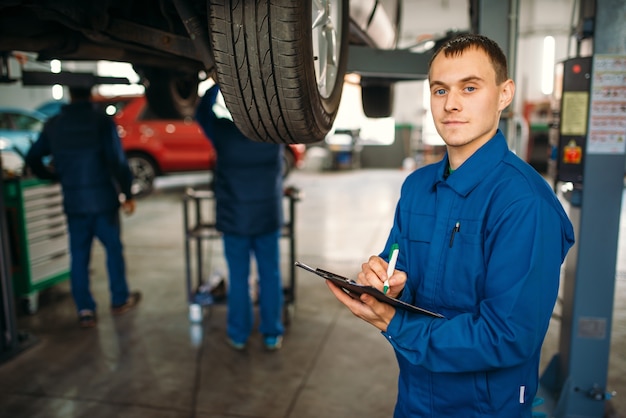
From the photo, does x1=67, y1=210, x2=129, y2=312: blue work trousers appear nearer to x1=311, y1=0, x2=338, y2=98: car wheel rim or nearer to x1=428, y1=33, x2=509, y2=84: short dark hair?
x1=311, y1=0, x2=338, y2=98: car wheel rim

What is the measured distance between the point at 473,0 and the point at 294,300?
86.6 inches

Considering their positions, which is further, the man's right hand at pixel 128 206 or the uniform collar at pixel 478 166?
the man's right hand at pixel 128 206

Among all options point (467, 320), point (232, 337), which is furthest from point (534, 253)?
point (232, 337)

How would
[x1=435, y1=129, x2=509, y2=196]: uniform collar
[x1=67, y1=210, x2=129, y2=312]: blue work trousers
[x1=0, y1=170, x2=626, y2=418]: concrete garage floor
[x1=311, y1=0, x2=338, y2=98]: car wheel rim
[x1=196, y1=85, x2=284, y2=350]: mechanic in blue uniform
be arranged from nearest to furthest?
[x1=435, y1=129, x2=509, y2=196]: uniform collar
[x1=311, y1=0, x2=338, y2=98]: car wheel rim
[x1=0, y1=170, x2=626, y2=418]: concrete garage floor
[x1=196, y1=85, x2=284, y2=350]: mechanic in blue uniform
[x1=67, y1=210, x2=129, y2=312]: blue work trousers

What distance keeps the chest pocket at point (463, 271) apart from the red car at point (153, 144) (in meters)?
6.85

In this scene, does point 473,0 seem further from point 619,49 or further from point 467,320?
point 467,320

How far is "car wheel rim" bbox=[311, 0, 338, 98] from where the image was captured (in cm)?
165

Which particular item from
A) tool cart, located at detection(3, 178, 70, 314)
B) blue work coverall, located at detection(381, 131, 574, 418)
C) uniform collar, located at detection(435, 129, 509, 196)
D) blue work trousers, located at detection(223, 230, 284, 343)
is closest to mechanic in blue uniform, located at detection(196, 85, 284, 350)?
blue work trousers, located at detection(223, 230, 284, 343)

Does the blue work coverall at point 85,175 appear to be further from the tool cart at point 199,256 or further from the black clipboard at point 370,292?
the black clipboard at point 370,292

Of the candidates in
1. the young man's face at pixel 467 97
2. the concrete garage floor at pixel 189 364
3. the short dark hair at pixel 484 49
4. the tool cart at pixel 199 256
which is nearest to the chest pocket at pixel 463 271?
the young man's face at pixel 467 97

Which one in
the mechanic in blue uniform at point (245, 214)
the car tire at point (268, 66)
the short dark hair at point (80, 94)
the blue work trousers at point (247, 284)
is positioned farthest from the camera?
the short dark hair at point (80, 94)

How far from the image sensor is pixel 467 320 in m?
1.01

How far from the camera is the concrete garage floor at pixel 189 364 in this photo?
2373 millimetres

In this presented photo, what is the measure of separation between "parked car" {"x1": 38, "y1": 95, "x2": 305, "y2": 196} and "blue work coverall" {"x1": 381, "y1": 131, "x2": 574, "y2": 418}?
22.3 ft
